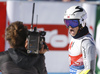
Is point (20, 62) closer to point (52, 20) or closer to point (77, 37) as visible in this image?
point (77, 37)

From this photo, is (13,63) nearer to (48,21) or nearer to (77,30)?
(77,30)

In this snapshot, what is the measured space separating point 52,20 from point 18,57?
3680mm

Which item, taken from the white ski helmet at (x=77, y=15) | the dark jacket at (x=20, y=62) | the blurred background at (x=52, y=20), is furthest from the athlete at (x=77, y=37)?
the blurred background at (x=52, y=20)

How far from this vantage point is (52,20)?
6457 millimetres

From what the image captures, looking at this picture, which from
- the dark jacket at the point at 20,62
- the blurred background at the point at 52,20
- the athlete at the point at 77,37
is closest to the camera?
the dark jacket at the point at 20,62

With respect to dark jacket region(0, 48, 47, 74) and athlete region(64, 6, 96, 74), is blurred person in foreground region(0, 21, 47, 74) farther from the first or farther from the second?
athlete region(64, 6, 96, 74)

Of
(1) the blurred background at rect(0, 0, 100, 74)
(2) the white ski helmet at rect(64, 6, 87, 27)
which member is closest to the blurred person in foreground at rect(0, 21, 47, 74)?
(2) the white ski helmet at rect(64, 6, 87, 27)

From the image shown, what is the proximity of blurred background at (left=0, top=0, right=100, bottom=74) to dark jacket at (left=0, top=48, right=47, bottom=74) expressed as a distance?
3.49 metres

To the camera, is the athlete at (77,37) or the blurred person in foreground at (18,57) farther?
the athlete at (77,37)

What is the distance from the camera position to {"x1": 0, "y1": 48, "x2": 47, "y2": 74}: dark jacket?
112 inches

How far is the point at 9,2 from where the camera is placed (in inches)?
252

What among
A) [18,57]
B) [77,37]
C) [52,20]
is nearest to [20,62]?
[18,57]

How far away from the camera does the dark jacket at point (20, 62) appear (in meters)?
2.85

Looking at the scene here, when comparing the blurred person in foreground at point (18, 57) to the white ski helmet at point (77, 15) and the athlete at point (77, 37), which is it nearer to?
the athlete at point (77, 37)
